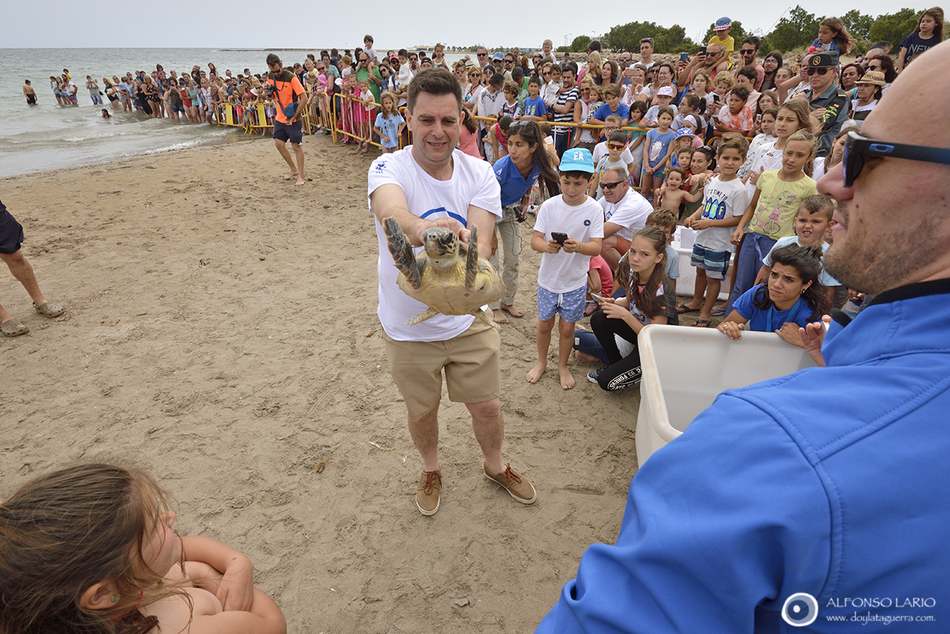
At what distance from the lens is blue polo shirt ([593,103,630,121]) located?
7.53 metres

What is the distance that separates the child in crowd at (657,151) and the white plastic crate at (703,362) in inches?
166

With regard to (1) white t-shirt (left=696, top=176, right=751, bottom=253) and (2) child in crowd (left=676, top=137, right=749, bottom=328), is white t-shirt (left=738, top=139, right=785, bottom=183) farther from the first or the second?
(1) white t-shirt (left=696, top=176, right=751, bottom=253)

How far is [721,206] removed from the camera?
435 centimetres

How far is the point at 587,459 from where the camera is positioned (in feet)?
10.5

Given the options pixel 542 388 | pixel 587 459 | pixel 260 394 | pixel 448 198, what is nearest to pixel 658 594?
pixel 448 198

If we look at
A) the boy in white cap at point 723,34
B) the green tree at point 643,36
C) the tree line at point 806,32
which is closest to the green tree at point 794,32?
the tree line at point 806,32

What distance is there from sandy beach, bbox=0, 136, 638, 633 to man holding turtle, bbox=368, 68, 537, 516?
0.66m

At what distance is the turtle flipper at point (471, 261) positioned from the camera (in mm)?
1700

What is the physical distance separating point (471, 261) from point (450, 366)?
→ 2.87ft

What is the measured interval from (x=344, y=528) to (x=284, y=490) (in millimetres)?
516

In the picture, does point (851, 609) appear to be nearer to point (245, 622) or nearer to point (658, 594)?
point (658, 594)

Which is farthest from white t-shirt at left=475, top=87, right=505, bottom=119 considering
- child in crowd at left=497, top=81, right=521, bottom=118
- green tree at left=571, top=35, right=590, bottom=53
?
green tree at left=571, top=35, right=590, bottom=53

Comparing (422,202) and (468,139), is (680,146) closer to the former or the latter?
(468,139)

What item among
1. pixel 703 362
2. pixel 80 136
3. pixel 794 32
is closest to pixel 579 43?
pixel 794 32
